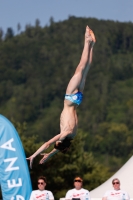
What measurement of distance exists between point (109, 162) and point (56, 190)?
3251 cm

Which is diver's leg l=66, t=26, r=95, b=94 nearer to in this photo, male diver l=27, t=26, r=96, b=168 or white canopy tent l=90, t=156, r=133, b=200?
male diver l=27, t=26, r=96, b=168

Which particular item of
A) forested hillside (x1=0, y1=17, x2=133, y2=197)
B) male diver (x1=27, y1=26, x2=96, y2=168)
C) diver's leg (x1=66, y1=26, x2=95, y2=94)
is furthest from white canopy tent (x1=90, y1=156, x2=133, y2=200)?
forested hillside (x1=0, y1=17, x2=133, y2=197)

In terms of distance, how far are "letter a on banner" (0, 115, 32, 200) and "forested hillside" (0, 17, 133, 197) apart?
49040 millimetres

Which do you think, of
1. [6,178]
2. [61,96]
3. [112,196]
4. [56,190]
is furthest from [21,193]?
[61,96]

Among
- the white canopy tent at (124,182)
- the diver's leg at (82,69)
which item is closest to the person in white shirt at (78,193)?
the diver's leg at (82,69)

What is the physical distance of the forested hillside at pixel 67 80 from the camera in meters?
75.1

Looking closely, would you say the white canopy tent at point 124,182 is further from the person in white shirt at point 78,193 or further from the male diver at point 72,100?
the male diver at point 72,100

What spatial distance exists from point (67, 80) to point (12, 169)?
72.9 meters

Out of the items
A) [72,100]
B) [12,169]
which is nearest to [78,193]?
[72,100]

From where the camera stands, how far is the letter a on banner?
16.1 metres

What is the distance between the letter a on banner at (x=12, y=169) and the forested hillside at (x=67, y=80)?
49040mm

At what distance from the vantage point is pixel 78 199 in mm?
11688

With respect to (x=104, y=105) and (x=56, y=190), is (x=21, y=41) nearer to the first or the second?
(x=104, y=105)

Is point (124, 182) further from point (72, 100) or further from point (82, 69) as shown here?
point (82, 69)
